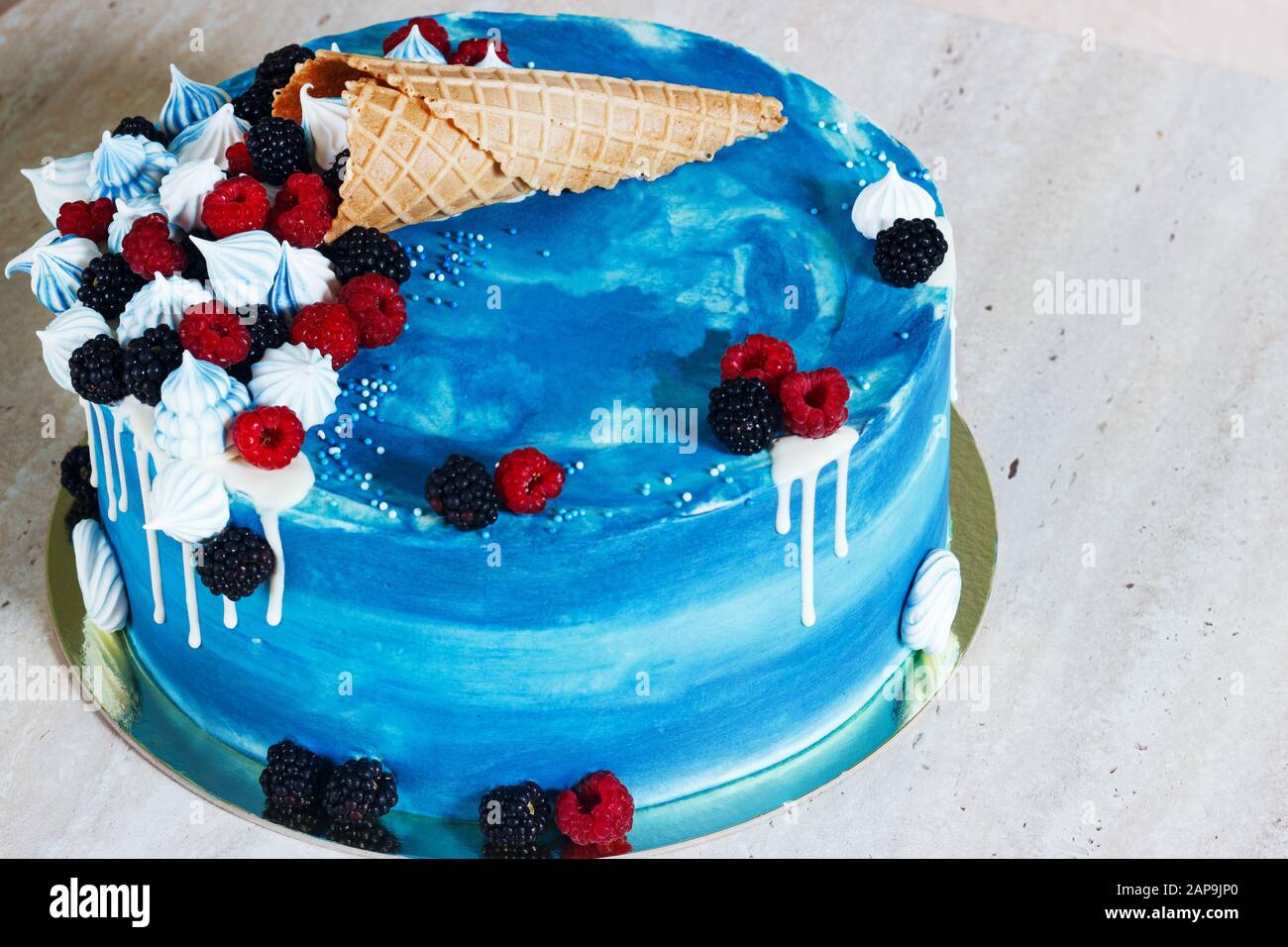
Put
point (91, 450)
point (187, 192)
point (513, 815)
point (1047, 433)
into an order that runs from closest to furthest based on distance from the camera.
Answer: point (513, 815) < point (187, 192) < point (91, 450) < point (1047, 433)

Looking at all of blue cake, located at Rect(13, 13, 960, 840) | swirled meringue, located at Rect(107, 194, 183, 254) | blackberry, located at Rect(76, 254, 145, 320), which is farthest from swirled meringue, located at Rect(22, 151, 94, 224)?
blackberry, located at Rect(76, 254, 145, 320)

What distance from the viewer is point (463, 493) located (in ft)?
13.2

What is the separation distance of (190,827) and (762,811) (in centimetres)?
129

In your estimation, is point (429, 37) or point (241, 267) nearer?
point (241, 267)

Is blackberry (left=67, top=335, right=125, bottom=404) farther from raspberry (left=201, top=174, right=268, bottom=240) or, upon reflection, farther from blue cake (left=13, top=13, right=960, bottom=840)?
raspberry (left=201, top=174, right=268, bottom=240)

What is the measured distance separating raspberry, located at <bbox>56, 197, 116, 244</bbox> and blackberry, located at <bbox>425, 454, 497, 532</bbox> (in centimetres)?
117

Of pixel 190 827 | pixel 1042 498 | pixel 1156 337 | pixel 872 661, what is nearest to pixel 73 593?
pixel 190 827

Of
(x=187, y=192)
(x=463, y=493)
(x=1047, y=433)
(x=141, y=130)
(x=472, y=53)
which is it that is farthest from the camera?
(x=1047, y=433)

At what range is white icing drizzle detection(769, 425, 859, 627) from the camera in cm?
422

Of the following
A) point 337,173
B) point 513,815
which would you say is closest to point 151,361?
point 337,173

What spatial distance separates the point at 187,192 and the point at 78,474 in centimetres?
92

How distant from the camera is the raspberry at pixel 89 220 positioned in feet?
15.4

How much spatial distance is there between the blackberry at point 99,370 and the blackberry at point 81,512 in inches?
29.8

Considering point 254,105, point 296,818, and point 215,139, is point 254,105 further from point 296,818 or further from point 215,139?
point 296,818
